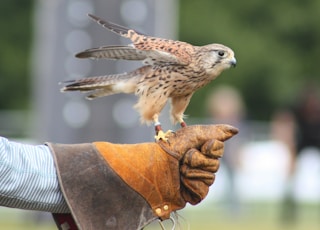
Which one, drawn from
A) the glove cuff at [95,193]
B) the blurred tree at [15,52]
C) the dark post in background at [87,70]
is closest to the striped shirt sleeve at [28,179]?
the glove cuff at [95,193]

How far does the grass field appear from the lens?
11992mm

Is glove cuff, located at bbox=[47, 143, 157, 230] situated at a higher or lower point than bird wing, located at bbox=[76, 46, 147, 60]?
lower

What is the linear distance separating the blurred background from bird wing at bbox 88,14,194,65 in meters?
1.02

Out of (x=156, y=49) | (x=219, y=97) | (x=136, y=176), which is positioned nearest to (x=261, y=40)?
(x=219, y=97)

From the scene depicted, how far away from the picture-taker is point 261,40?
3300 cm

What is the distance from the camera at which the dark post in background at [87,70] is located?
13539 mm

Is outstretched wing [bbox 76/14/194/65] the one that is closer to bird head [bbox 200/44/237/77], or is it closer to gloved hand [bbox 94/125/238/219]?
bird head [bbox 200/44/237/77]

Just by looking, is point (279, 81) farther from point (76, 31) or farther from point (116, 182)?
point (116, 182)

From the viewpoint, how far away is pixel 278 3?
115 feet

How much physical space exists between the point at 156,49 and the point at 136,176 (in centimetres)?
125

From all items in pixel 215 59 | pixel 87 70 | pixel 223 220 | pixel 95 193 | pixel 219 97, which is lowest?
pixel 223 220

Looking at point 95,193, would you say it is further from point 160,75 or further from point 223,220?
point 223,220

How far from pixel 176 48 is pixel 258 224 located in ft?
25.3

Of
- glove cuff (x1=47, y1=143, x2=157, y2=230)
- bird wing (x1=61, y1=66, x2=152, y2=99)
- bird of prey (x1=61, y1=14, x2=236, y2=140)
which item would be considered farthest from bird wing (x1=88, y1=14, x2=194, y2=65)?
glove cuff (x1=47, y1=143, x2=157, y2=230)
